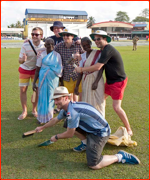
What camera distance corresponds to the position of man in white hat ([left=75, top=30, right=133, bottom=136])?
12.4 ft

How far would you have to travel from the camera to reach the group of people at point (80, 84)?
3.27 meters

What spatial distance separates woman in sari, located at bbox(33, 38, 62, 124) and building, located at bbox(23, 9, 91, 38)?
62.7m

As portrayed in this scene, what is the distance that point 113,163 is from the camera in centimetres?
344

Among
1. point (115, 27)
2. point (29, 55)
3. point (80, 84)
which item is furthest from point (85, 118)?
point (115, 27)

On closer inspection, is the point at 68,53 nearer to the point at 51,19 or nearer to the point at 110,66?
the point at 110,66

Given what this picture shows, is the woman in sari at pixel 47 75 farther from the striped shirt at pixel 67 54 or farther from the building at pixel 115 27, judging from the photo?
the building at pixel 115 27

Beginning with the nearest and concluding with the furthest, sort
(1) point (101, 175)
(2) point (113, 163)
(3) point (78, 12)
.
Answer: (1) point (101, 175) → (2) point (113, 163) → (3) point (78, 12)

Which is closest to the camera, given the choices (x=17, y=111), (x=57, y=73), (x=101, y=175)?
(x=101, y=175)

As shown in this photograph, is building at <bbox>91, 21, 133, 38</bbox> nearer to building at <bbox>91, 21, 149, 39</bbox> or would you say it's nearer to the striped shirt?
building at <bbox>91, 21, 149, 39</bbox>

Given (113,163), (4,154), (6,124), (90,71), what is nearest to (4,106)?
(6,124)

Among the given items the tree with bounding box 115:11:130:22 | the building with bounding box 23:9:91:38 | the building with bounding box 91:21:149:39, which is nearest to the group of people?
the building with bounding box 23:9:91:38

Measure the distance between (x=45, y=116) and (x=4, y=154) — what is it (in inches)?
47.9

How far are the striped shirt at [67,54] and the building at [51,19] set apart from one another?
2469 inches

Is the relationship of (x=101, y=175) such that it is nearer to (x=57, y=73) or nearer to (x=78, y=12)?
(x=57, y=73)
